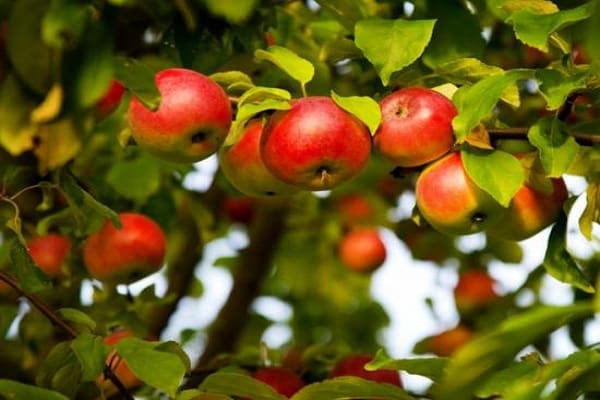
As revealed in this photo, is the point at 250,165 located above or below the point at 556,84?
below

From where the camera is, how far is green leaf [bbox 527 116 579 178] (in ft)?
4.66

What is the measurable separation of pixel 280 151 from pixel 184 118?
12cm

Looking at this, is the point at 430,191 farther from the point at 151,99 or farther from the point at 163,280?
the point at 163,280

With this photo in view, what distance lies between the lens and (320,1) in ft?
5.60

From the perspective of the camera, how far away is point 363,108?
4.75ft

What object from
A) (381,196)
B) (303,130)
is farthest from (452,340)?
(303,130)

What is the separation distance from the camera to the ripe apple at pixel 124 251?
78.9 inches

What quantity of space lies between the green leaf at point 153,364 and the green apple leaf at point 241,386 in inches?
2.9

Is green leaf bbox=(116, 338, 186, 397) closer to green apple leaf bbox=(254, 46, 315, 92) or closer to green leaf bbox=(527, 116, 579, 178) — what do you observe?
green apple leaf bbox=(254, 46, 315, 92)

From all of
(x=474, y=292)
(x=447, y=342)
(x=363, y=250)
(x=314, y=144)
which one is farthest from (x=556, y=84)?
(x=363, y=250)

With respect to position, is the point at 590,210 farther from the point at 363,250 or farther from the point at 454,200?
the point at 363,250

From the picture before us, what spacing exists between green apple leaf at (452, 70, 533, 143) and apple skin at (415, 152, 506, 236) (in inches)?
3.3

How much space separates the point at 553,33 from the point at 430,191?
251 millimetres

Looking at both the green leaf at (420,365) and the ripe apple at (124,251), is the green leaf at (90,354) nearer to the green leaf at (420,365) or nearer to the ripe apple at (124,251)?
the green leaf at (420,365)
